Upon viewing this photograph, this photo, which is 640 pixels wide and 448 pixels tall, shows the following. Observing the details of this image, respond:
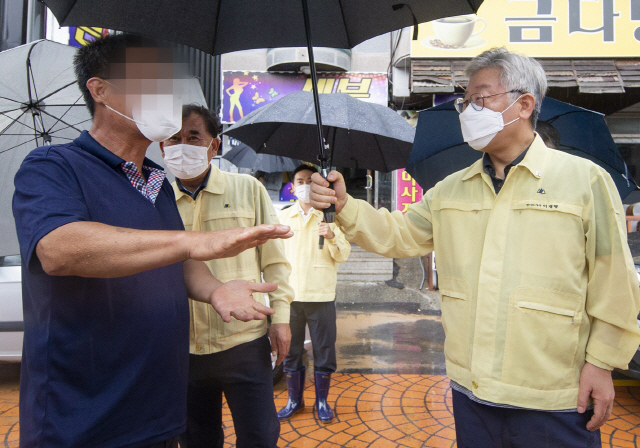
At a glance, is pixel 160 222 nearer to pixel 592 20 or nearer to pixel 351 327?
pixel 351 327

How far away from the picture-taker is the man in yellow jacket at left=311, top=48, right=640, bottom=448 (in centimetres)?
170

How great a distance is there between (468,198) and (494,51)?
71 cm

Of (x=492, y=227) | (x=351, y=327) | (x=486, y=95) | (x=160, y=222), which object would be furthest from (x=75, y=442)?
(x=351, y=327)

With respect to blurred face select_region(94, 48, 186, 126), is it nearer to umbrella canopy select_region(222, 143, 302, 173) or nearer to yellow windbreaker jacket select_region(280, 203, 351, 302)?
yellow windbreaker jacket select_region(280, 203, 351, 302)

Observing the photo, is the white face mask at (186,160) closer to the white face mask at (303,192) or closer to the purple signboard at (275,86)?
the white face mask at (303,192)

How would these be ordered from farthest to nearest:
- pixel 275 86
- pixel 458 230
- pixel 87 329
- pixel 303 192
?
1. pixel 275 86
2. pixel 303 192
3. pixel 458 230
4. pixel 87 329

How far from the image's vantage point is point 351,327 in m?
7.02

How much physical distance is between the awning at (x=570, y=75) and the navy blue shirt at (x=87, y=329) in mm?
7254

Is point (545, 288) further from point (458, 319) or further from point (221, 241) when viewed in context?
point (221, 241)

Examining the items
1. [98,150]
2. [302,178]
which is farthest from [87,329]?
[302,178]

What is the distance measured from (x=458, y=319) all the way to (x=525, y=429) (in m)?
0.47

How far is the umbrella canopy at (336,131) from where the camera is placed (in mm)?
3426

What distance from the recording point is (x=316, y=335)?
13.6 feet

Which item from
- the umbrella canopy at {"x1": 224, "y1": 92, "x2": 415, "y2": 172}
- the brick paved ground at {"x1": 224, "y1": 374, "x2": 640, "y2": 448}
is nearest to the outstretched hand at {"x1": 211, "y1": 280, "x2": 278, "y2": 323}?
the umbrella canopy at {"x1": 224, "y1": 92, "x2": 415, "y2": 172}
